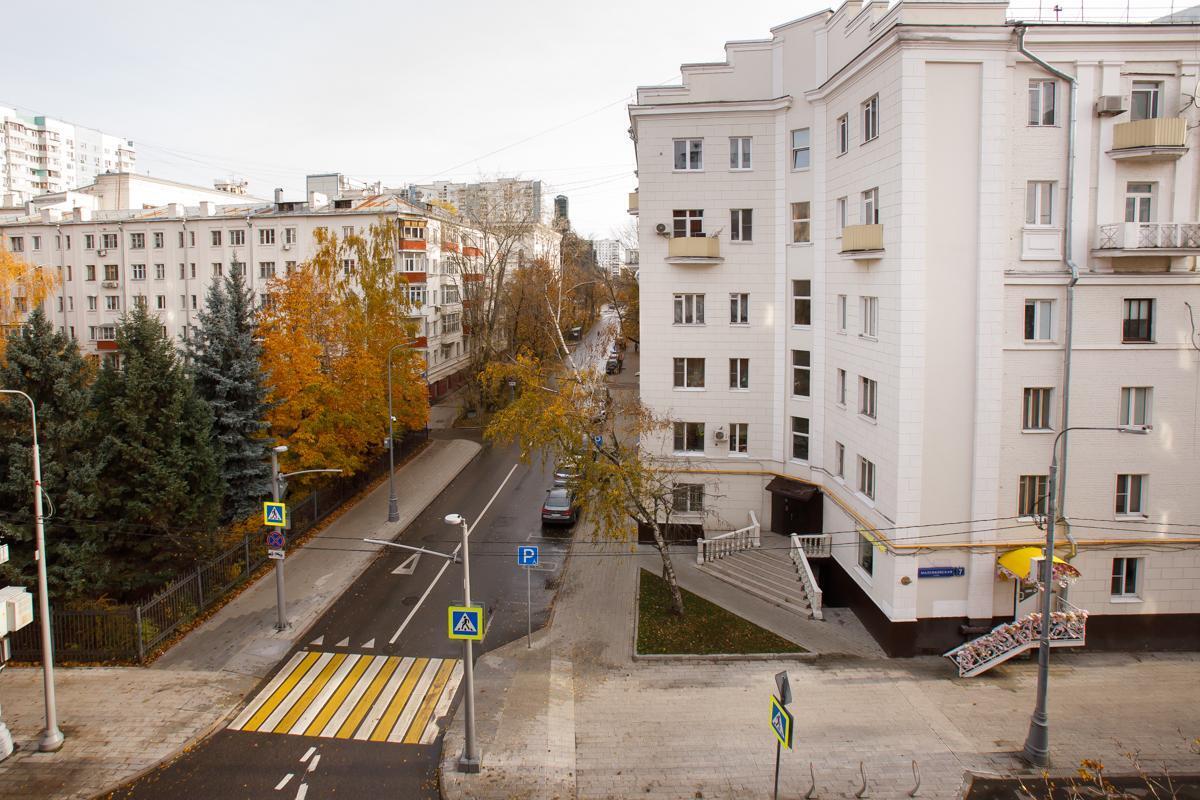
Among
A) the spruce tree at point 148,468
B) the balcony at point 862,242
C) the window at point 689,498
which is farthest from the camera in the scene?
the window at point 689,498

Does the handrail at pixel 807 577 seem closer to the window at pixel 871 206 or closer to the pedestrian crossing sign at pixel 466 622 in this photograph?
the window at pixel 871 206

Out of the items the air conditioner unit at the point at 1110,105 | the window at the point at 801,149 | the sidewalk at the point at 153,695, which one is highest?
the window at the point at 801,149

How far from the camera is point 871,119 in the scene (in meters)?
23.0

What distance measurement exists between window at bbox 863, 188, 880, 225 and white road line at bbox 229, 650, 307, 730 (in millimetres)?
20430

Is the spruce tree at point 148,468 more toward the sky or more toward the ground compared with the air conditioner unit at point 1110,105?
more toward the ground

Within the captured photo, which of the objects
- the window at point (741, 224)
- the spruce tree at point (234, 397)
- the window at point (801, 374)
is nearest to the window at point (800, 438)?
the window at point (801, 374)

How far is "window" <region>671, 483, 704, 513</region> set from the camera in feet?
99.2

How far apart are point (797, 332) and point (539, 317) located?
28917 millimetres

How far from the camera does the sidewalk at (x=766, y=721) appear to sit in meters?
15.9

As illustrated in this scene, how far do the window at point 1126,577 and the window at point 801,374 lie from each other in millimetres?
10826

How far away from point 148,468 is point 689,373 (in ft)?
60.9

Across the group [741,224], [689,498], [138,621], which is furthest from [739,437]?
[138,621]

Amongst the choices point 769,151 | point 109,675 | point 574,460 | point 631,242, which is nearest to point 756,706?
point 574,460

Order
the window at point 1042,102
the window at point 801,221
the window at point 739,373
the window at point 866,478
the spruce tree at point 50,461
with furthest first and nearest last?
the window at point 739,373 → the window at point 801,221 → the window at point 866,478 → the window at point 1042,102 → the spruce tree at point 50,461
